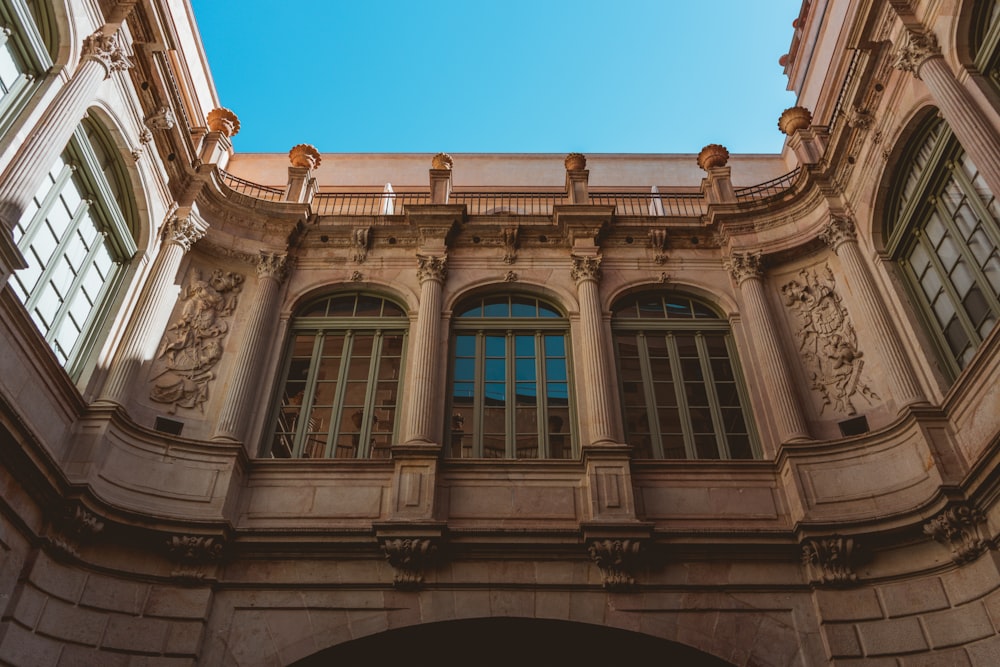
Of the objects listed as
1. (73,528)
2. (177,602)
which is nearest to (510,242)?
(177,602)

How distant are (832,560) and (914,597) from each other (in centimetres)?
85

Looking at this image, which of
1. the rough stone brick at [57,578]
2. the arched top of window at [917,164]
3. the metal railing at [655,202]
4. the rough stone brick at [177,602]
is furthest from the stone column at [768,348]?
the rough stone brick at [57,578]

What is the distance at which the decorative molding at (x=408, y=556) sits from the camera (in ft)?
29.6

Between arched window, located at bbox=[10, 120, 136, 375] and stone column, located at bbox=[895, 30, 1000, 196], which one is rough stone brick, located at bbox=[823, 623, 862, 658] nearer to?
stone column, located at bbox=[895, 30, 1000, 196]

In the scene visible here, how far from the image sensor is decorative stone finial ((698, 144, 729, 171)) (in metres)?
14.6

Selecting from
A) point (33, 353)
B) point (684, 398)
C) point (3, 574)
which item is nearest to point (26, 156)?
point (33, 353)

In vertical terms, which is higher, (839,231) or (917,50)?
(917,50)

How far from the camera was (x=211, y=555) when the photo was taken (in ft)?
29.6

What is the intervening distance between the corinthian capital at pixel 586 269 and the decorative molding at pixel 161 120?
6.49m

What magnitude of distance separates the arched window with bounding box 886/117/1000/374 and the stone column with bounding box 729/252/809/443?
1.89 metres

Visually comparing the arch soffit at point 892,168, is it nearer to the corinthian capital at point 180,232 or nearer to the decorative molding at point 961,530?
the decorative molding at point 961,530

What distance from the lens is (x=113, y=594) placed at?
8633mm

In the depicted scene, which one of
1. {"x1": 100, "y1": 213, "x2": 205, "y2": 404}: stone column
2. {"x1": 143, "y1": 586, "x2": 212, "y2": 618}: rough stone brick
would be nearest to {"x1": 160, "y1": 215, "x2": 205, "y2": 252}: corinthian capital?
{"x1": 100, "y1": 213, "x2": 205, "y2": 404}: stone column

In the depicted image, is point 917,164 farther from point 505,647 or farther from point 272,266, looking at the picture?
point 272,266
